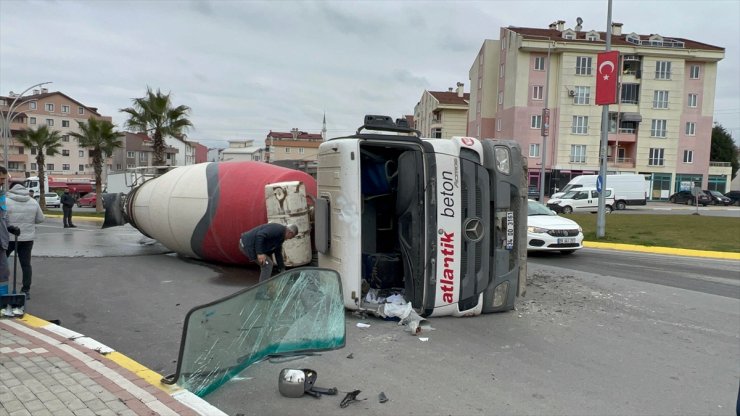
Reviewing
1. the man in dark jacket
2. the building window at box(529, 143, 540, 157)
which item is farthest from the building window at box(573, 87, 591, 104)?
the man in dark jacket

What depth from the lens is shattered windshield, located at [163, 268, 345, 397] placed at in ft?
12.7

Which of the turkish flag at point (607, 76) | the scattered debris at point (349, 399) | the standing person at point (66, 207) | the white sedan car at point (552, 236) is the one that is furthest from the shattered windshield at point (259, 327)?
the standing person at point (66, 207)

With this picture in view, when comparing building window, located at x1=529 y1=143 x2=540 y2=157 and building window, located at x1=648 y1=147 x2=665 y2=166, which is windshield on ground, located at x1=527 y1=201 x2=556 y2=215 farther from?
building window, located at x1=648 y1=147 x2=665 y2=166

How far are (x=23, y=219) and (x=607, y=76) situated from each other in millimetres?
14945

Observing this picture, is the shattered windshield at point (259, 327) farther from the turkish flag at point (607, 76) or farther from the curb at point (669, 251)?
the turkish flag at point (607, 76)

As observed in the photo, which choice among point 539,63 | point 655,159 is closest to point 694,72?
point 655,159

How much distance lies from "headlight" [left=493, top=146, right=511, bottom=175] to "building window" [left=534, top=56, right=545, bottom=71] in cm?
4919

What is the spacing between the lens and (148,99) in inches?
1046

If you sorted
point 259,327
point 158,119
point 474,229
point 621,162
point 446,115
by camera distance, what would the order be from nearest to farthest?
point 259,327
point 474,229
point 158,119
point 621,162
point 446,115

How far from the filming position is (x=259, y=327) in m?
4.41

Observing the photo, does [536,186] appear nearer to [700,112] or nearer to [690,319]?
[700,112]

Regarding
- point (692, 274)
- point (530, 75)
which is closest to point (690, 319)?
Result: point (692, 274)

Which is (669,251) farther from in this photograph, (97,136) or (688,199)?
(688,199)

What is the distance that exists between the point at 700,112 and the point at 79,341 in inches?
2419
